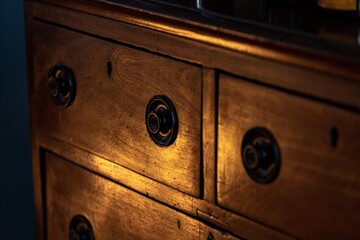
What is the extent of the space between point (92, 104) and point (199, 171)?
0.91 ft

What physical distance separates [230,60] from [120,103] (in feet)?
0.92

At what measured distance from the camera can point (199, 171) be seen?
3.80 feet

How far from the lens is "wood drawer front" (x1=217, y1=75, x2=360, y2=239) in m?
0.94

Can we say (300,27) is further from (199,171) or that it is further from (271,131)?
(199,171)

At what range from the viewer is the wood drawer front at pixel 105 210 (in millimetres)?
1233

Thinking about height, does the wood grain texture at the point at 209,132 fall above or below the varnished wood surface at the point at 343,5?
below

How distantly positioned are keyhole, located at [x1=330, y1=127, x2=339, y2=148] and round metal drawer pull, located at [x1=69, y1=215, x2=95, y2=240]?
0.60 meters

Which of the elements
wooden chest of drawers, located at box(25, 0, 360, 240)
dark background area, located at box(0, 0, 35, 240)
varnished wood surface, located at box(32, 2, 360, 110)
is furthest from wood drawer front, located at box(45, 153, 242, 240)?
dark background area, located at box(0, 0, 35, 240)

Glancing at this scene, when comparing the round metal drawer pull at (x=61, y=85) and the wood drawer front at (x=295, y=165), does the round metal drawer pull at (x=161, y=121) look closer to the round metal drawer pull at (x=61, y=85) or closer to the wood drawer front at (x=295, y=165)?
the wood drawer front at (x=295, y=165)

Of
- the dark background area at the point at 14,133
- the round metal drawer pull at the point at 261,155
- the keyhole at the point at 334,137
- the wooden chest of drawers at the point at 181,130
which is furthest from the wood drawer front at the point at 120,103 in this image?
the dark background area at the point at 14,133

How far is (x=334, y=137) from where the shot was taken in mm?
948

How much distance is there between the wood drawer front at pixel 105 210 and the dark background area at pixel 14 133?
0.49 metres

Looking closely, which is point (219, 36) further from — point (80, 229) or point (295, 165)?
point (80, 229)

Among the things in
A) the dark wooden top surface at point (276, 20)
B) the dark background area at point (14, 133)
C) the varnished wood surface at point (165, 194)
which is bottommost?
the dark background area at point (14, 133)
